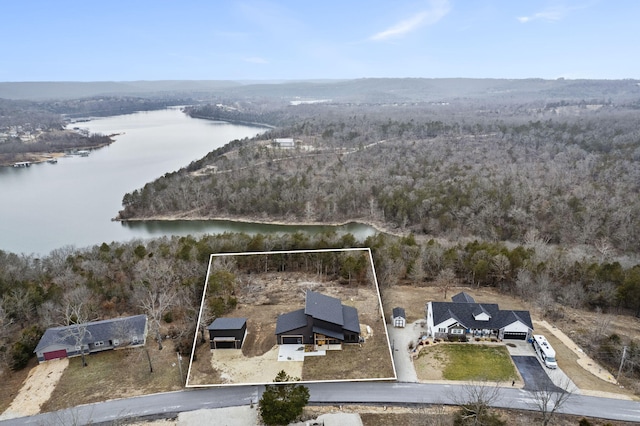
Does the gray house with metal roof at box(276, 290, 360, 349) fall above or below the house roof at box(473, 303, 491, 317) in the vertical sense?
above

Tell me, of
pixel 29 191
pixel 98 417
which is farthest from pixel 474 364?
pixel 29 191

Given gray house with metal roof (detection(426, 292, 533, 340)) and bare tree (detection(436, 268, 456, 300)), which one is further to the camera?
bare tree (detection(436, 268, 456, 300))

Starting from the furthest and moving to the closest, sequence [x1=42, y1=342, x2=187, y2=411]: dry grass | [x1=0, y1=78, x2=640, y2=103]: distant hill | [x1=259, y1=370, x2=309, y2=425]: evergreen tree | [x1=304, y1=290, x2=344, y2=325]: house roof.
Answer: [x1=0, y1=78, x2=640, y2=103]: distant hill → [x1=42, y1=342, x2=187, y2=411]: dry grass → [x1=304, y1=290, x2=344, y2=325]: house roof → [x1=259, y1=370, x2=309, y2=425]: evergreen tree

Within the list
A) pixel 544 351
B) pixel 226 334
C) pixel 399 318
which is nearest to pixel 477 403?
pixel 544 351

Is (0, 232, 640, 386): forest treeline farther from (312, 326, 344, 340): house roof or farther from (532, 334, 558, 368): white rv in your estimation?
(312, 326, 344, 340): house roof

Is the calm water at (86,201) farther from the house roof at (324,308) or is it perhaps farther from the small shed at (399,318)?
the house roof at (324,308)

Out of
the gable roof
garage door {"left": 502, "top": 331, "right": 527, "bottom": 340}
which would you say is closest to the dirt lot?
the gable roof
